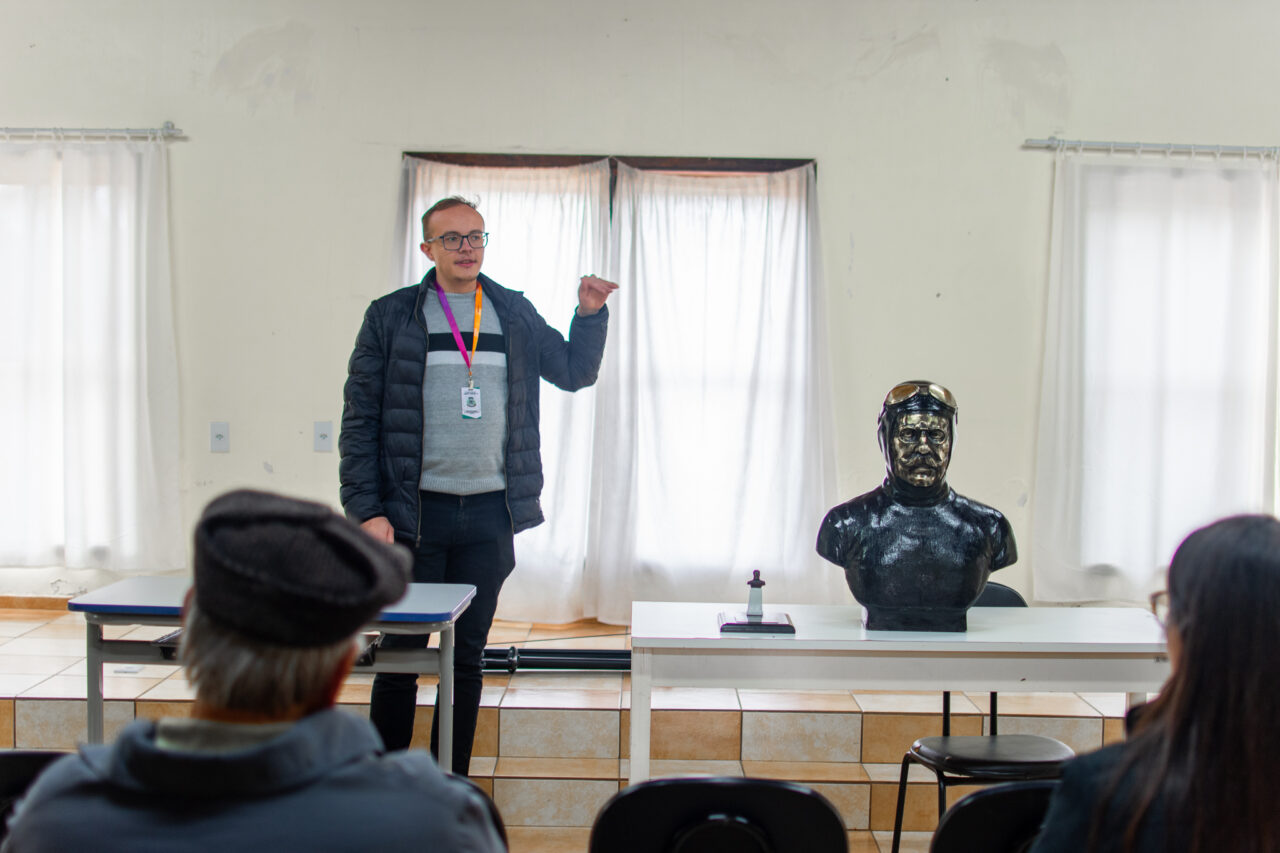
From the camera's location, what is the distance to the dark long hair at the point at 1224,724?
3.18 feet

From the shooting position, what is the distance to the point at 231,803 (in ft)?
2.57

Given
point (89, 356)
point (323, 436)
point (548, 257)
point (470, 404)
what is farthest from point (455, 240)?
point (89, 356)

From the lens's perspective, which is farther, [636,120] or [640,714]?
[636,120]

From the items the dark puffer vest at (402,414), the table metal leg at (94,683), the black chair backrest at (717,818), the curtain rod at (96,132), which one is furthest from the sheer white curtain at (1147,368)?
the curtain rod at (96,132)

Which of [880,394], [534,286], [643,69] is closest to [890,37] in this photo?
[643,69]

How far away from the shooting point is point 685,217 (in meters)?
4.13

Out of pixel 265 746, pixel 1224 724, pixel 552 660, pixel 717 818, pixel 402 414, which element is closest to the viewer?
pixel 265 746

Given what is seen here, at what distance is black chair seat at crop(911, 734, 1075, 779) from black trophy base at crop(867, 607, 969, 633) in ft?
0.96

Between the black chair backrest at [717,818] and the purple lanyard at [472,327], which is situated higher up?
the purple lanyard at [472,327]

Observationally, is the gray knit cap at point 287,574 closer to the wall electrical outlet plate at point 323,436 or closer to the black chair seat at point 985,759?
the black chair seat at point 985,759

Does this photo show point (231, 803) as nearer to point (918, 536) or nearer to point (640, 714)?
point (640, 714)

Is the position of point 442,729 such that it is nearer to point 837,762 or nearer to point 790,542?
point 837,762

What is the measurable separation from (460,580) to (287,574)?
5.65ft

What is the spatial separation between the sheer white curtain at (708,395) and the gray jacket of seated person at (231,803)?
10.9 feet
